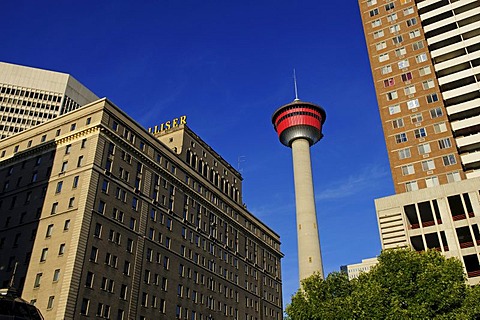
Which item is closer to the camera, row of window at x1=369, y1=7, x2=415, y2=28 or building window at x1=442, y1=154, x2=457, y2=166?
building window at x1=442, y1=154, x2=457, y2=166

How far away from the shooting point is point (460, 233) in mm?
55312

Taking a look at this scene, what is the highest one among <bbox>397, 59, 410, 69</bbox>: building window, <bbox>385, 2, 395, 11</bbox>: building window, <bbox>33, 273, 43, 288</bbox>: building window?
<bbox>385, 2, 395, 11</bbox>: building window

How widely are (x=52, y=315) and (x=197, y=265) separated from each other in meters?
29.7

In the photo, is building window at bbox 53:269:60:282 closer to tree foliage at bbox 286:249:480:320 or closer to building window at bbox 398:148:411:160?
tree foliage at bbox 286:249:480:320

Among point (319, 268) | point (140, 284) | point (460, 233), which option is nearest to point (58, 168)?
point (140, 284)

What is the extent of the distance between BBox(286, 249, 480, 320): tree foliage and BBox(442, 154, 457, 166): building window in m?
24.7

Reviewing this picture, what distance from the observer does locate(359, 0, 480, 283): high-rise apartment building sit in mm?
55156

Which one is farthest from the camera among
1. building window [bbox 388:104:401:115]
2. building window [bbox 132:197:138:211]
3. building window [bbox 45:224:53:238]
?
building window [bbox 388:104:401:115]

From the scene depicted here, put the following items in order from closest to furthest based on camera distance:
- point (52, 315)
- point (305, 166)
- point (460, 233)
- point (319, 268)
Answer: point (52, 315), point (460, 233), point (319, 268), point (305, 166)

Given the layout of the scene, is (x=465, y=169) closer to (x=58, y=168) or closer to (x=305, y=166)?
(x=305, y=166)

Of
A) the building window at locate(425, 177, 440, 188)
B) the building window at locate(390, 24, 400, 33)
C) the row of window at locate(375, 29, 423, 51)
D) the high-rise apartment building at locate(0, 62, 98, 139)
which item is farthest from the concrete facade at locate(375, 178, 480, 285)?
the high-rise apartment building at locate(0, 62, 98, 139)

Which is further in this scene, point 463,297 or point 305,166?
point 305,166

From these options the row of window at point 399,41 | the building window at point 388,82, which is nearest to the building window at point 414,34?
the row of window at point 399,41

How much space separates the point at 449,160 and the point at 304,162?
37519mm
